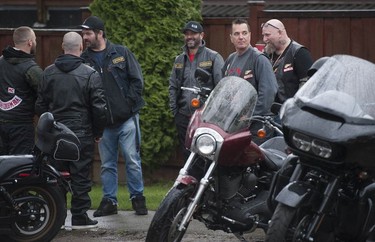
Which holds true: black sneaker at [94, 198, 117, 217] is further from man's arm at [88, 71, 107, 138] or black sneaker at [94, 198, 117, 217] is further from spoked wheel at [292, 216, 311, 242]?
spoked wheel at [292, 216, 311, 242]

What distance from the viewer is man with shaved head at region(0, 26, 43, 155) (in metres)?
10.2

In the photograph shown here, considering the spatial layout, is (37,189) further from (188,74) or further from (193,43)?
(193,43)

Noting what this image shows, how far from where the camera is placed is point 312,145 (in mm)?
6746

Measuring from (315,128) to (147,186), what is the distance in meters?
6.25

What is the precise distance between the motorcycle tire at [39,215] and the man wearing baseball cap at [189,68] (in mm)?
2241

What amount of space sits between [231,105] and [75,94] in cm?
223

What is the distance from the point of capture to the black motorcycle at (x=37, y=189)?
28.8ft

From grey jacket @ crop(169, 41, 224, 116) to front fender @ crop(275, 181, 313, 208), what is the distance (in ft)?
12.9

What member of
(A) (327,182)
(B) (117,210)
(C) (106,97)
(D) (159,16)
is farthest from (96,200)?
(A) (327,182)

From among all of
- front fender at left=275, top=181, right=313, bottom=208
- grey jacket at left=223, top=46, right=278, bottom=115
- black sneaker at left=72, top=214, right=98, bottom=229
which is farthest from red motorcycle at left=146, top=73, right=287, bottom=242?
black sneaker at left=72, top=214, right=98, bottom=229

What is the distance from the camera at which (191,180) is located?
7.64 metres

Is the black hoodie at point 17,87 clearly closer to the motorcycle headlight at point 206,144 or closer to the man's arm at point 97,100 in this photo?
the man's arm at point 97,100

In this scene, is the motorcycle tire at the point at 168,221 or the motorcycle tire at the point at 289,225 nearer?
the motorcycle tire at the point at 289,225

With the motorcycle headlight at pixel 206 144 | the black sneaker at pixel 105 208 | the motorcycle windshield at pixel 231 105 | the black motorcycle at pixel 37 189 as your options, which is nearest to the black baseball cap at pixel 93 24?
the black motorcycle at pixel 37 189
